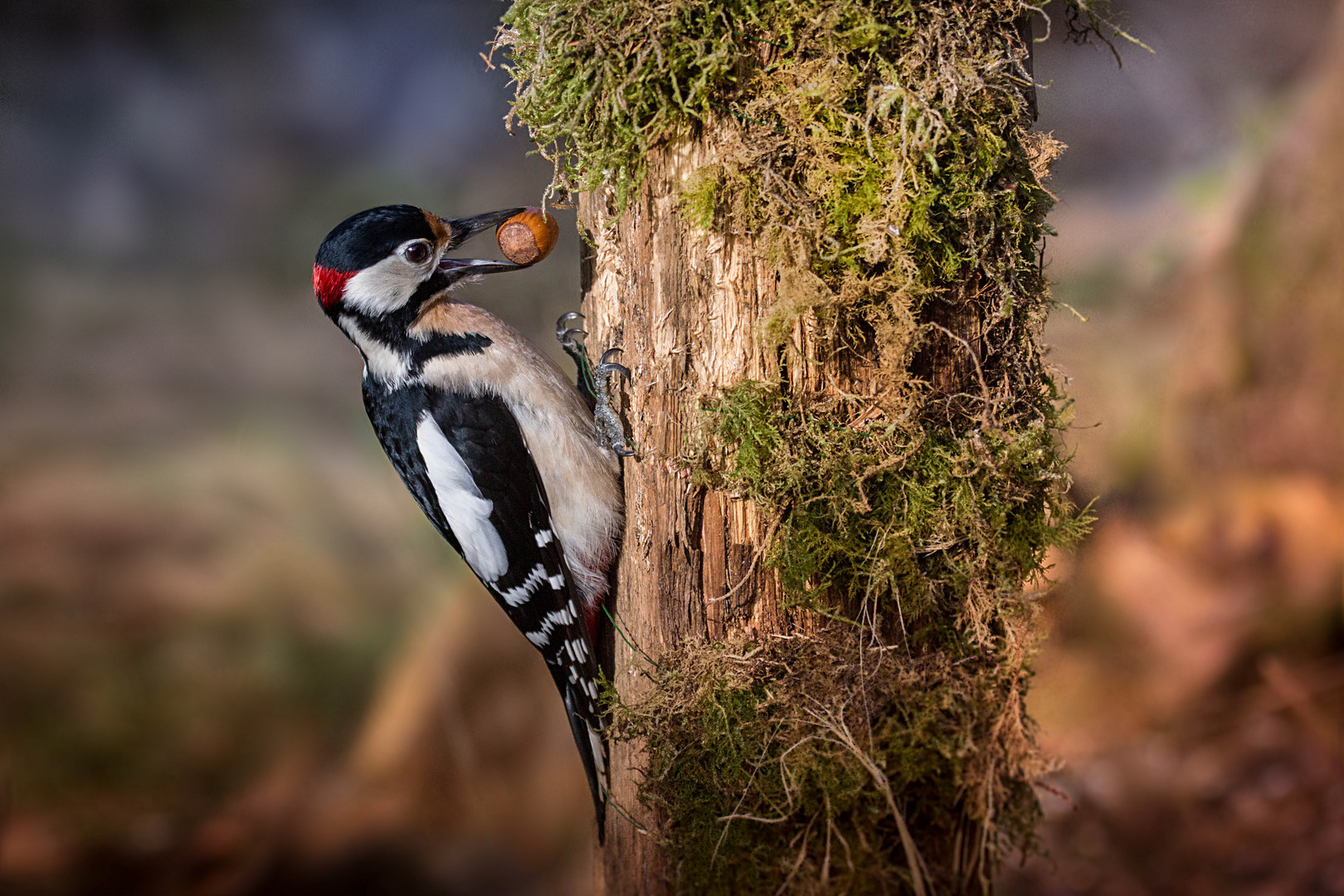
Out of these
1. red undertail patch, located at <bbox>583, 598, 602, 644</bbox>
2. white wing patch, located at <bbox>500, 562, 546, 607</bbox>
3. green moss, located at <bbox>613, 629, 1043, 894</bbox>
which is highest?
white wing patch, located at <bbox>500, 562, 546, 607</bbox>

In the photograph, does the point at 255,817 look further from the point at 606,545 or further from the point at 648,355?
the point at 648,355

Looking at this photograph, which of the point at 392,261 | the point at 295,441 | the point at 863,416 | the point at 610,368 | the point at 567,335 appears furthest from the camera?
the point at 295,441

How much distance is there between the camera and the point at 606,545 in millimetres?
1263

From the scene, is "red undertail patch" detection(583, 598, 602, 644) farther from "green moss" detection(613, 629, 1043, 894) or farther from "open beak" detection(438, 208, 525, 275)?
"open beak" detection(438, 208, 525, 275)

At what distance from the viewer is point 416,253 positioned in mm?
1312

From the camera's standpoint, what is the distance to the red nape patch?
4.28ft

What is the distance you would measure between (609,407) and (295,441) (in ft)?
4.97

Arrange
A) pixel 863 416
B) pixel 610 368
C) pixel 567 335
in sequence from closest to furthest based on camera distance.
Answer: pixel 863 416 → pixel 610 368 → pixel 567 335

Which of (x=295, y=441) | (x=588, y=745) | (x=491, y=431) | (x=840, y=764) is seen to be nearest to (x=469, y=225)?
(x=491, y=431)

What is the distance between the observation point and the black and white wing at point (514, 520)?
1.30 metres

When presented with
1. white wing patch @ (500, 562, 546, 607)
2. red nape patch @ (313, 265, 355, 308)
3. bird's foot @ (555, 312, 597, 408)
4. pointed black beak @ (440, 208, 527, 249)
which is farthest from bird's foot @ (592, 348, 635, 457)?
red nape patch @ (313, 265, 355, 308)

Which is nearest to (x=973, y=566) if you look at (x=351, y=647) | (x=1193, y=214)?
(x=351, y=647)

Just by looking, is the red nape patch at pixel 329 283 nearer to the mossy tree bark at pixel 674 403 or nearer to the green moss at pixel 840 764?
the mossy tree bark at pixel 674 403

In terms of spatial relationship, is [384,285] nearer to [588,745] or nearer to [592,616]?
[592,616]
